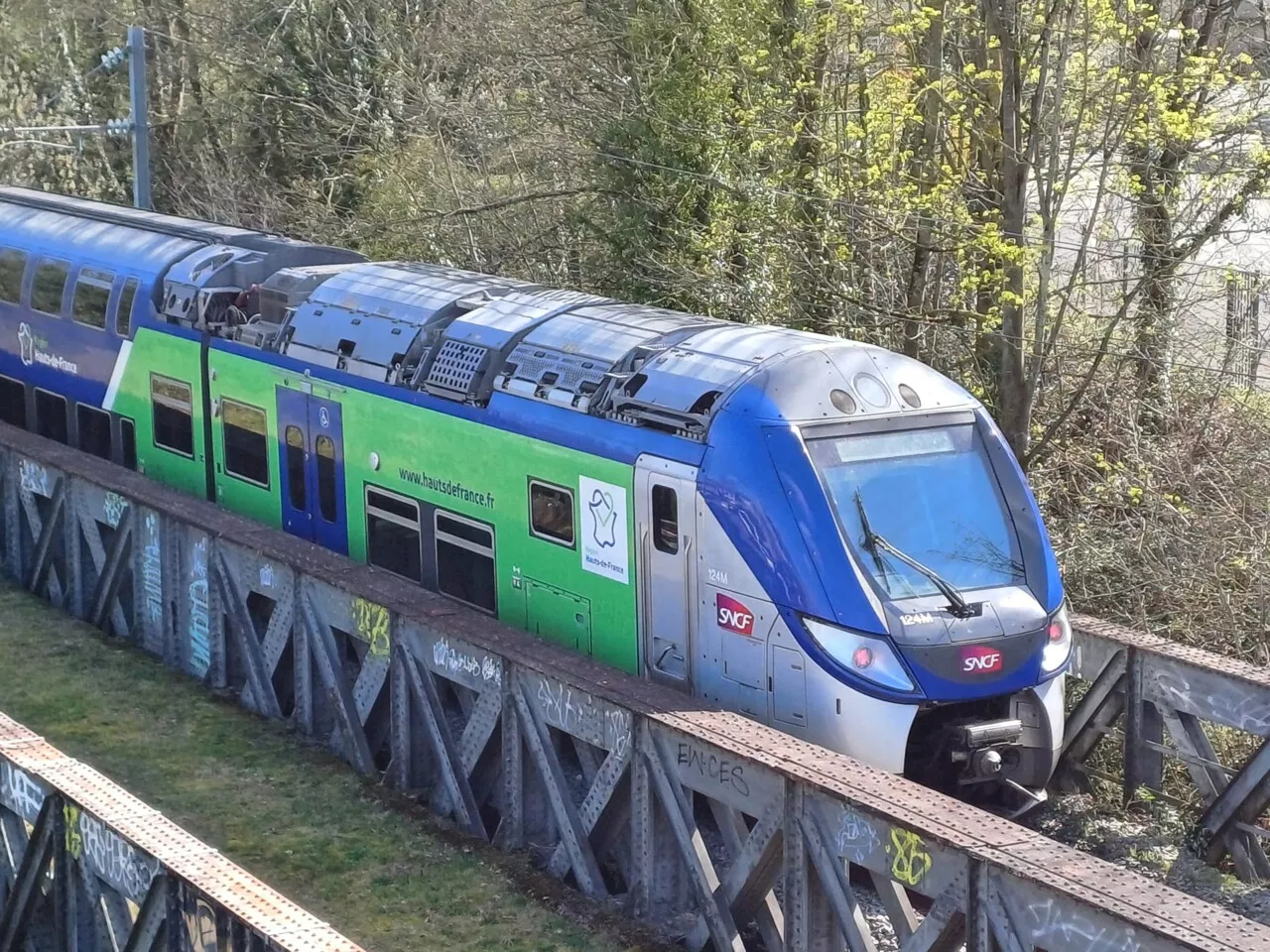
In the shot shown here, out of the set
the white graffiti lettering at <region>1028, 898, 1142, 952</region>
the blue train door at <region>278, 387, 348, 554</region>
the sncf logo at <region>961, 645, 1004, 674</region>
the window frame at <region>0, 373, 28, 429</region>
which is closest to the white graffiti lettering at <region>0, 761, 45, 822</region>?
the white graffiti lettering at <region>1028, 898, 1142, 952</region>

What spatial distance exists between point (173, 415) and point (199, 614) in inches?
116

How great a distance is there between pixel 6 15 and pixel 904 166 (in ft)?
87.9

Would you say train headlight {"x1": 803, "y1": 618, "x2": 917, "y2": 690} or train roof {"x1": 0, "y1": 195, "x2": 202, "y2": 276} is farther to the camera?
train roof {"x1": 0, "y1": 195, "x2": 202, "y2": 276}

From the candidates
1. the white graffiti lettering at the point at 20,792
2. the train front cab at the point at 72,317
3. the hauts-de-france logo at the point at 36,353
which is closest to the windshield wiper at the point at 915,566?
the white graffiti lettering at the point at 20,792

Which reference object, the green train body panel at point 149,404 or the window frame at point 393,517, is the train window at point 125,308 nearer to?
the green train body panel at point 149,404

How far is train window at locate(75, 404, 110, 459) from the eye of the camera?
1616 cm

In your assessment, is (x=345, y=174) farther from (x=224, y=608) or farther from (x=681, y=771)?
(x=681, y=771)

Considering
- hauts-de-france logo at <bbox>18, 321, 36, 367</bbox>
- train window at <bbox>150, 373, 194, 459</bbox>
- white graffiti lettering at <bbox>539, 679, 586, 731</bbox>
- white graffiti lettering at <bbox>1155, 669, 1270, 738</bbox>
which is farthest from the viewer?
hauts-de-france logo at <bbox>18, 321, 36, 367</bbox>

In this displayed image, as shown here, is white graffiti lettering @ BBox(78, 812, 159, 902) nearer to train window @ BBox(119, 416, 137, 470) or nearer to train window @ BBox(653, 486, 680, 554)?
train window @ BBox(653, 486, 680, 554)

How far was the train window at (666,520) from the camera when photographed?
9.59 meters

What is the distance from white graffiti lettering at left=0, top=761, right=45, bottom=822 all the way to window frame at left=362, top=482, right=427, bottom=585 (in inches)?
155

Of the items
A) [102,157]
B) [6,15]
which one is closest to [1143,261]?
[102,157]

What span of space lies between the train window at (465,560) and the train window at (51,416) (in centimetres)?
707

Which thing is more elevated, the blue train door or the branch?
the branch
